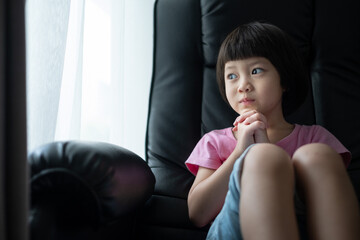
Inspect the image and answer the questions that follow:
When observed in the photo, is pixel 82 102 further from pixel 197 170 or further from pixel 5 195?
pixel 5 195

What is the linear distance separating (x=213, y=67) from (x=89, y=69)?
1.32 feet

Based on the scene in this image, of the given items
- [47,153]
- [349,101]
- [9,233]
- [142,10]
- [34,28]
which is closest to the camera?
[9,233]

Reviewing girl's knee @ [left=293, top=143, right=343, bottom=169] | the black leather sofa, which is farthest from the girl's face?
girl's knee @ [left=293, top=143, right=343, bottom=169]

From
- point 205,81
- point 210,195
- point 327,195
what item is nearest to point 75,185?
point 210,195

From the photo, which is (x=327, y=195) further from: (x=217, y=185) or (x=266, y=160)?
(x=217, y=185)

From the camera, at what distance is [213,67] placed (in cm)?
125

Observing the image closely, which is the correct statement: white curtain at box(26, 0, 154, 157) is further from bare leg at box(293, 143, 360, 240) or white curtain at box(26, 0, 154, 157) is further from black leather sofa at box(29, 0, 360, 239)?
bare leg at box(293, 143, 360, 240)

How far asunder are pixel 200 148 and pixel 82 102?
42cm

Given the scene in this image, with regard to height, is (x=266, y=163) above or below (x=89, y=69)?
below

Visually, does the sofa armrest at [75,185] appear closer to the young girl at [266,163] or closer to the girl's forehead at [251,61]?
the young girl at [266,163]

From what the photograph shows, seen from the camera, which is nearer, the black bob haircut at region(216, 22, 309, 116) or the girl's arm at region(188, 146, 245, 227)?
the girl's arm at region(188, 146, 245, 227)

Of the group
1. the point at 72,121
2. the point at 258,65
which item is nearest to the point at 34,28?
the point at 72,121

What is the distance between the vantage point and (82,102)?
1208 millimetres

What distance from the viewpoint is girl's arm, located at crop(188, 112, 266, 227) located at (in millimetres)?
863
